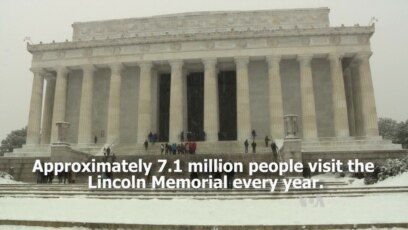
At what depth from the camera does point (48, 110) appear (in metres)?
46.7

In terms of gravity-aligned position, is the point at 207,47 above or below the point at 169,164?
above

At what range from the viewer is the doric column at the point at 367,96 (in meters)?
39.4

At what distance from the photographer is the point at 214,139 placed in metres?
39.9

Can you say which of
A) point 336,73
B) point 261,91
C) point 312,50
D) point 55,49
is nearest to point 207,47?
point 261,91

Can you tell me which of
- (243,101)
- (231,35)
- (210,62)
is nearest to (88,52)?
(210,62)

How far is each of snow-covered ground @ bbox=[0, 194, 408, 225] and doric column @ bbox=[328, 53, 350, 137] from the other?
23686mm

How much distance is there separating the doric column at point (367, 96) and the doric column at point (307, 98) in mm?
5169

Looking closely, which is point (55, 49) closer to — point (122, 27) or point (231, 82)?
point (122, 27)

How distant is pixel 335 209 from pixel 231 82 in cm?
3476

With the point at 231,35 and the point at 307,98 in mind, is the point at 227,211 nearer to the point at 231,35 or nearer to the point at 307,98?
the point at 307,98

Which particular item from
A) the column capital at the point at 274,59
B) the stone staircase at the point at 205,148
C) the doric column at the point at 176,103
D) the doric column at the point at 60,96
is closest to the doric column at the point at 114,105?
the stone staircase at the point at 205,148

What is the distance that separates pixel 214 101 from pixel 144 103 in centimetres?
775

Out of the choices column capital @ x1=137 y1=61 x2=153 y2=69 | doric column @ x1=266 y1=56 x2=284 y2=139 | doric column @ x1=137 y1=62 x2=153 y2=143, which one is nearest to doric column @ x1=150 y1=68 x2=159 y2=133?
doric column @ x1=137 y1=62 x2=153 y2=143

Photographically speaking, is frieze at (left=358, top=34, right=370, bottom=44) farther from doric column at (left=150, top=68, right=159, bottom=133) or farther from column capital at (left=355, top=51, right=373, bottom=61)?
doric column at (left=150, top=68, right=159, bottom=133)
